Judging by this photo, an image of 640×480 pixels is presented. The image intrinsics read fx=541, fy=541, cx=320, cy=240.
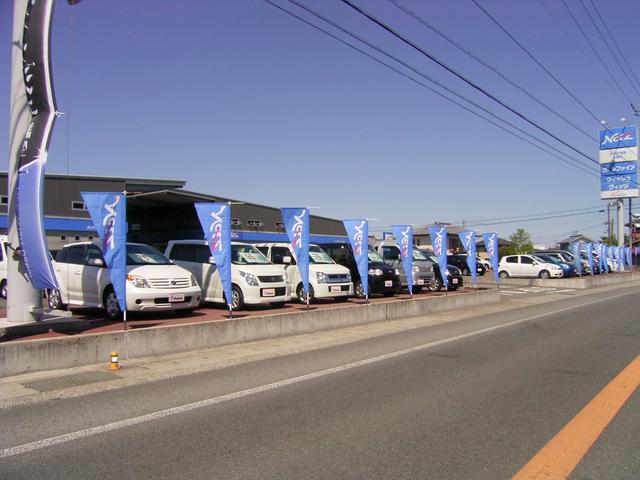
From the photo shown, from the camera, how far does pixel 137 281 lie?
35.9 feet

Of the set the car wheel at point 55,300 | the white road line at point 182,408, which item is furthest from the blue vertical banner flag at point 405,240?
the car wheel at point 55,300

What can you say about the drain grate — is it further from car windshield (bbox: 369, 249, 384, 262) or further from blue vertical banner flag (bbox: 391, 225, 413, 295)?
car windshield (bbox: 369, 249, 384, 262)

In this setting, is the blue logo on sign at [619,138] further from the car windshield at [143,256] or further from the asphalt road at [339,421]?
the car windshield at [143,256]

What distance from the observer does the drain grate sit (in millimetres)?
7262

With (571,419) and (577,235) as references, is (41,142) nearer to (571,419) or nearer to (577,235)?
(571,419)

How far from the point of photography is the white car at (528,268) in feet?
117

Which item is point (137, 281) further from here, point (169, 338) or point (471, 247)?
point (471, 247)

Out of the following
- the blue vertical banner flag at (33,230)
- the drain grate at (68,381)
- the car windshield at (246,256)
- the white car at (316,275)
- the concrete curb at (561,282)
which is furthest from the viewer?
the concrete curb at (561,282)

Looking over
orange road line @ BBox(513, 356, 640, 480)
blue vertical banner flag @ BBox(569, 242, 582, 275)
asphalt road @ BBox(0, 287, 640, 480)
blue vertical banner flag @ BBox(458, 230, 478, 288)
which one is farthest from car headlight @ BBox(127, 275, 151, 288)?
blue vertical banner flag @ BBox(569, 242, 582, 275)

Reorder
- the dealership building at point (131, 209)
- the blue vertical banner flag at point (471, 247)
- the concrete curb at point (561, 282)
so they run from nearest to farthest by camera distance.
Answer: the blue vertical banner flag at point (471, 247)
the concrete curb at point (561, 282)
the dealership building at point (131, 209)

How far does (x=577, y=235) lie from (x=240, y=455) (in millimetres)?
134164

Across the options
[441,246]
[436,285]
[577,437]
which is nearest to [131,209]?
[436,285]

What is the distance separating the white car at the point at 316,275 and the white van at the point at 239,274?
1.28m

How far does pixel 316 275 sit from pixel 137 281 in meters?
5.78
